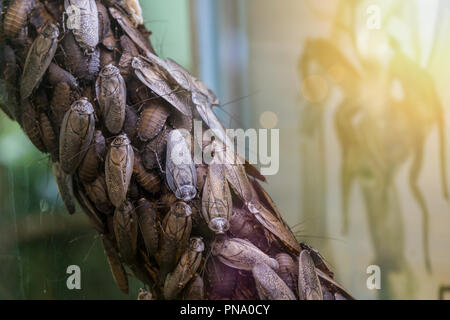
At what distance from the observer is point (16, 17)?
60 cm

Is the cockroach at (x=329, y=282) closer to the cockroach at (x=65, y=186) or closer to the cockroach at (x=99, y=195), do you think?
the cockroach at (x=99, y=195)

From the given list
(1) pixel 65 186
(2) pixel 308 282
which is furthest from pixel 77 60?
(2) pixel 308 282

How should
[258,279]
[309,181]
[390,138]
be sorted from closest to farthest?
[258,279], [390,138], [309,181]

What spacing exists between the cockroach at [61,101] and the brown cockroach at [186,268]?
0.32m

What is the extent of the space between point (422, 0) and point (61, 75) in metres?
1.02

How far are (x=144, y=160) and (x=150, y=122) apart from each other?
7 cm

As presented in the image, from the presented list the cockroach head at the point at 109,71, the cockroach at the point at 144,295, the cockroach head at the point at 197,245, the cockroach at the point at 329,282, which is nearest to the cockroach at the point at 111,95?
the cockroach head at the point at 109,71

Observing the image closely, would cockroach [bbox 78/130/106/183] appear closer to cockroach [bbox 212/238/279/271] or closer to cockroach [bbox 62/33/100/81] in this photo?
cockroach [bbox 62/33/100/81]

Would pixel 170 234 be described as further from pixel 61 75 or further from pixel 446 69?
pixel 446 69

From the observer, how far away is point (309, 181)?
157cm

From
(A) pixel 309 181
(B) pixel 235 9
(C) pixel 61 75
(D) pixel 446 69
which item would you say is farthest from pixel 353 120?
(C) pixel 61 75

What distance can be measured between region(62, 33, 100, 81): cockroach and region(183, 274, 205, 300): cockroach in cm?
40

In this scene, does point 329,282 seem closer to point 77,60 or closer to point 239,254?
point 239,254

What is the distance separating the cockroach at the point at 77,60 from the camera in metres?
0.61
